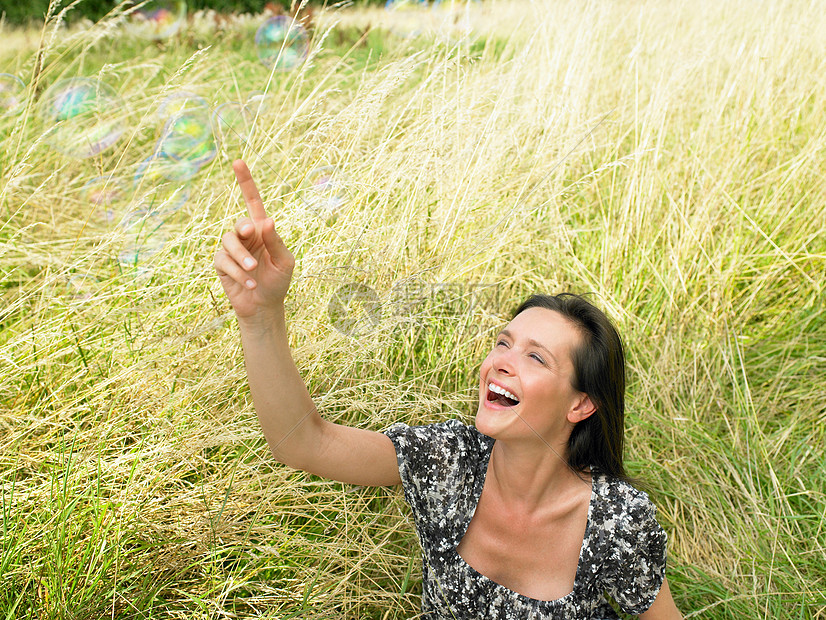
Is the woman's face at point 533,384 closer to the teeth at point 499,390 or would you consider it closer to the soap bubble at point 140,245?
the teeth at point 499,390

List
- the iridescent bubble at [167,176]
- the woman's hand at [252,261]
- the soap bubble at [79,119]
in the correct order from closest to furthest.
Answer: the woman's hand at [252,261] → the iridescent bubble at [167,176] → the soap bubble at [79,119]

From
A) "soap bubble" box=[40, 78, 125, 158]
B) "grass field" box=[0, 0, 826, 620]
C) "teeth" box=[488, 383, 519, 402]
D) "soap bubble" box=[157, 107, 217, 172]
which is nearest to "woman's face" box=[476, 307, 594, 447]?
"teeth" box=[488, 383, 519, 402]

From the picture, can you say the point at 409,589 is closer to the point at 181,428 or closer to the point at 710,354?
the point at 181,428

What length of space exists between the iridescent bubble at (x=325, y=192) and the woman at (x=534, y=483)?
89 centimetres

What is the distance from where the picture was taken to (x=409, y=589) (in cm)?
195

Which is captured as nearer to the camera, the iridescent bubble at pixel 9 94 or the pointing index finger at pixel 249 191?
the pointing index finger at pixel 249 191

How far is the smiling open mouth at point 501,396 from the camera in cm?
153

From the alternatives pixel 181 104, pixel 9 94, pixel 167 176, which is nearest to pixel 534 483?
pixel 167 176

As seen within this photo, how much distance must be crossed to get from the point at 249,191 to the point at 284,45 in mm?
1204

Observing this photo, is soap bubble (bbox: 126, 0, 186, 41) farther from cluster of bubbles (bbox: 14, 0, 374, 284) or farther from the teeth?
the teeth

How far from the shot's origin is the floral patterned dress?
158 centimetres

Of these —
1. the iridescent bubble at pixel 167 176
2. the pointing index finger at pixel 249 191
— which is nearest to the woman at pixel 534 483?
the pointing index finger at pixel 249 191

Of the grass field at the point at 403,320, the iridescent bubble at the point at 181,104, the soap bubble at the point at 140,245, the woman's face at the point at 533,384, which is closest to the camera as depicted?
the woman's face at the point at 533,384

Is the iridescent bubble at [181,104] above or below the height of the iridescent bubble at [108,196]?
above
